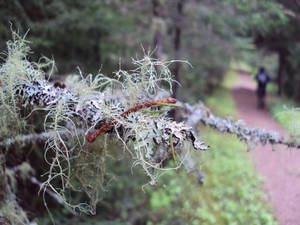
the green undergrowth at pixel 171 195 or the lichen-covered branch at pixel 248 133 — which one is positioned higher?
the lichen-covered branch at pixel 248 133

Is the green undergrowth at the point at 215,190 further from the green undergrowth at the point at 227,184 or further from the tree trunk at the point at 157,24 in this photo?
the tree trunk at the point at 157,24

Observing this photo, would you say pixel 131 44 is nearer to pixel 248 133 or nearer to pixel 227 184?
pixel 227 184

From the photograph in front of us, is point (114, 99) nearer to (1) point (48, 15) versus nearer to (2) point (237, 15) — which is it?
(1) point (48, 15)

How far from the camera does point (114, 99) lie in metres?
1.43

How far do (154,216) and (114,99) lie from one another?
11.0ft

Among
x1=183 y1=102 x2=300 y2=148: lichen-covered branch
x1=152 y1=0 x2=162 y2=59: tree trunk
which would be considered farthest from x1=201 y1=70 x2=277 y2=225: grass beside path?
x1=152 y1=0 x2=162 y2=59: tree trunk

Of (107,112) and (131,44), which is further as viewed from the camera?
(131,44)

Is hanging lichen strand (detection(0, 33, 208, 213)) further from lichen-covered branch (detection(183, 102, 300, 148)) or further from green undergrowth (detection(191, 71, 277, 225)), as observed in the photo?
green undergrowth (detection(191, 71, 277, 225))

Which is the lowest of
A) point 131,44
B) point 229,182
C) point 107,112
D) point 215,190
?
point 229,182

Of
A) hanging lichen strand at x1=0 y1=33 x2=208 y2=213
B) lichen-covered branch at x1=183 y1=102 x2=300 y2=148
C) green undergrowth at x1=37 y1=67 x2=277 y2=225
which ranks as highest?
hanging lichen strand at x1=0 y1=33 x2=208 y2=213

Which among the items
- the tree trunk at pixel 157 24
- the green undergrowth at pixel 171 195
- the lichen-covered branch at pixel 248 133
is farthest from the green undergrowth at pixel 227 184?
the tree trunk at pixel 157 24

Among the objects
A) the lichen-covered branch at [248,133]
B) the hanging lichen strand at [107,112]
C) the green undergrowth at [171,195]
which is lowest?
the green undergrowth at [171,195]

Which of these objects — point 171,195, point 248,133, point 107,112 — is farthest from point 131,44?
point 107,112

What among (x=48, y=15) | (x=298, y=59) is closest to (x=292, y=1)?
(x=48, y=15)
